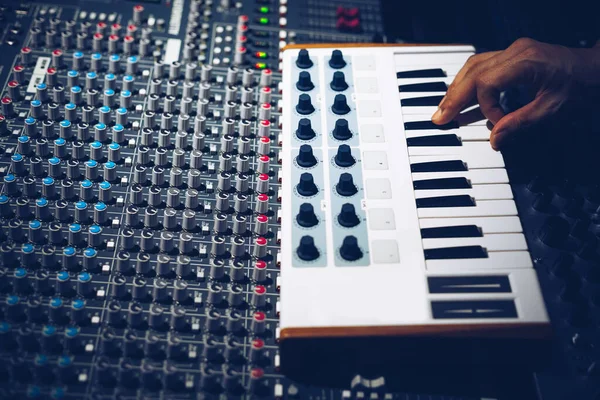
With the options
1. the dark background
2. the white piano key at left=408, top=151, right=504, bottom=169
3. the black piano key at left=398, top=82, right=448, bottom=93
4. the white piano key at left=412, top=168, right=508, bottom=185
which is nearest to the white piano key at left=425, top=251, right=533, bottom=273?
the white piano key at left=412, top=168, right=508, bottom=185

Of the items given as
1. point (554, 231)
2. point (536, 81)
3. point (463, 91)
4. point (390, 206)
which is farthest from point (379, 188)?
point (536, 81)

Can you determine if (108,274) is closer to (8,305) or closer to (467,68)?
(8,305)

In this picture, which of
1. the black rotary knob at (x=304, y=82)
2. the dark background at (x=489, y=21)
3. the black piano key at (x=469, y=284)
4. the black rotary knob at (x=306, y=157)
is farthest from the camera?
the dark background at (x=489, y=21)

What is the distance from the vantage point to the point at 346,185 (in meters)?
3.41

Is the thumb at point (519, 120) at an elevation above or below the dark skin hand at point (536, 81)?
below

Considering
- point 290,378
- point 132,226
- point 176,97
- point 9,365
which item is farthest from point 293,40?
point 9,365

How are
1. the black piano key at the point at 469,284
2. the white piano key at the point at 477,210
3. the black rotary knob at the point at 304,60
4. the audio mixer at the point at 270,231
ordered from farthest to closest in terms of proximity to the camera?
the black rotary knob at the point at 304,60
the white piano key at the point at 477,210
the black piano key at the point at 469,284
the audio mixer at the point at 270,231

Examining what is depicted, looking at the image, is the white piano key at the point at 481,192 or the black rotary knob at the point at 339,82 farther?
the black rotary knob at the point at 339,82

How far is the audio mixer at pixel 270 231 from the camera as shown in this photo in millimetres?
2996

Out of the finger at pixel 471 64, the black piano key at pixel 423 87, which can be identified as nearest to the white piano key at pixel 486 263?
the finger at pixel 471 64

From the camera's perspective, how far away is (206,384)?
9.77 ft

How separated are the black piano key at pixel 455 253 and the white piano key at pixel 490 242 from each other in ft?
0.05

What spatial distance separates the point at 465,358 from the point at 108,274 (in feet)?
4.97

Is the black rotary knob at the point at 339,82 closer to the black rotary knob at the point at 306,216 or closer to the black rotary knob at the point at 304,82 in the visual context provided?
the black rotary knob at the point at 304,82
